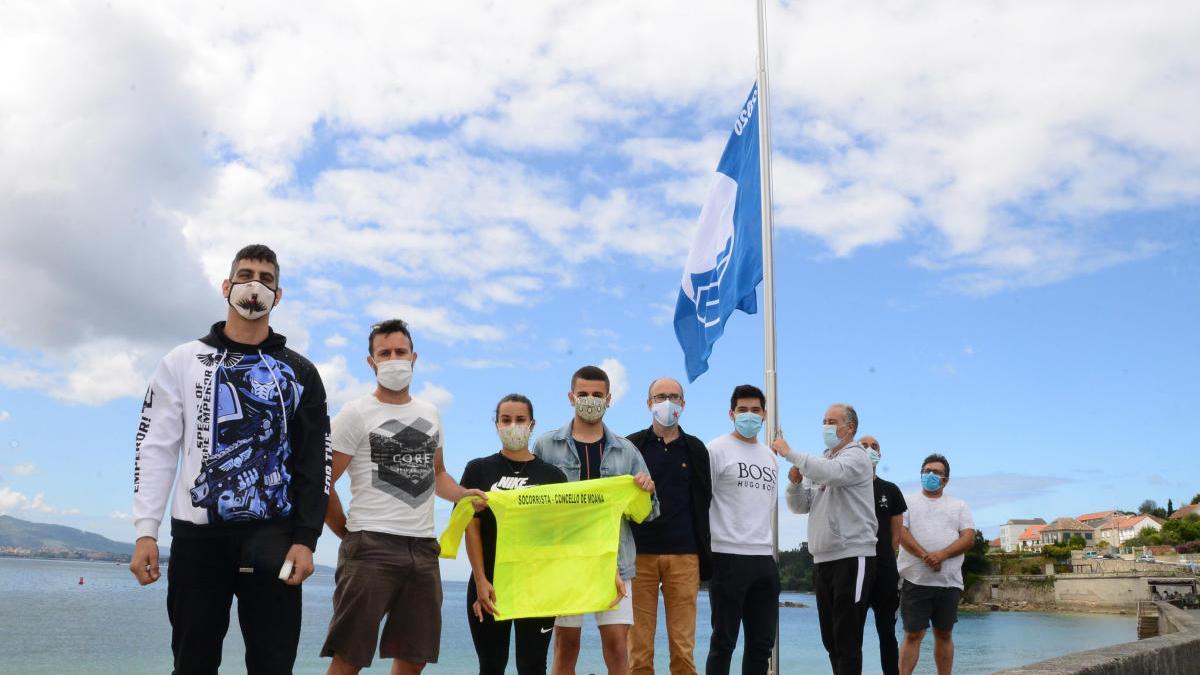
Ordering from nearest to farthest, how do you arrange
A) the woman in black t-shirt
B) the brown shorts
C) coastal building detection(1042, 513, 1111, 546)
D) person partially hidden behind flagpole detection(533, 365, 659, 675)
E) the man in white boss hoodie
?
the brown shorts, the woman in black t-shirt, person partially hidden behind flagpole detection(533, 365, 659, 675), the man in white boss hoodie, coastal building detection(1042, 513, 1111, 546)

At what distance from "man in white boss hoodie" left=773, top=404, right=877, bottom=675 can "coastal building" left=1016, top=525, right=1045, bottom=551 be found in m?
162

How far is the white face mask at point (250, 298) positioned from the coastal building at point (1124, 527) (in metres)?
142

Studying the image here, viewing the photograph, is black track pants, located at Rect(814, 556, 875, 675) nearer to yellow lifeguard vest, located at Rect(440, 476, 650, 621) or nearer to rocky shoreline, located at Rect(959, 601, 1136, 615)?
yellow lifeguard vest, located at Rect(440, 476, 650, 621)

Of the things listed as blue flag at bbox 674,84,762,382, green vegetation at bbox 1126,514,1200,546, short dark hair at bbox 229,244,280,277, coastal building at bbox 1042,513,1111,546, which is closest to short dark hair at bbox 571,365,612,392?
short dark hair at bbox 229,244,280,277

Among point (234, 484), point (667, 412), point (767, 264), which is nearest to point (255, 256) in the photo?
point (234, 484)

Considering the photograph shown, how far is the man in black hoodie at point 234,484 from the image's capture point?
Result: 130 inches

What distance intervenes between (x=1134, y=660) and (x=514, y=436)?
3.46 meters

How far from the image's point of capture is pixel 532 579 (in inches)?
198

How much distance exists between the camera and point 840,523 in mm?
6488

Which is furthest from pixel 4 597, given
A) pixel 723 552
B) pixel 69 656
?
pixel 723 552

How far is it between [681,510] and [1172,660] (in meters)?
3.09

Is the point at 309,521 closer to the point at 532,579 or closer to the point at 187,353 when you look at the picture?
the point at 187,353

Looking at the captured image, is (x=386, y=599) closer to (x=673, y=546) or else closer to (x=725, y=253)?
(x=673, y=546)

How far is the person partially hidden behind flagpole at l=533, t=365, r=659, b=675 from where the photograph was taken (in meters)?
5.08
